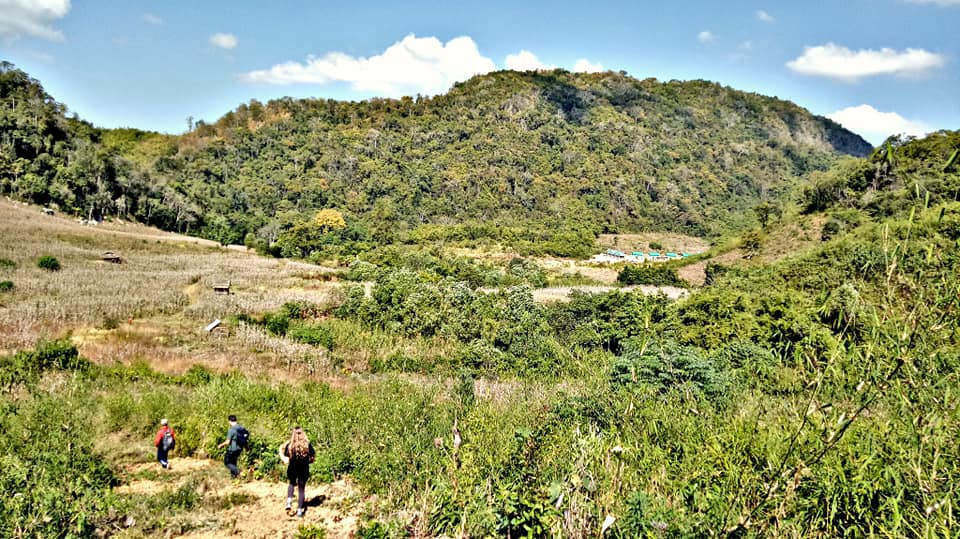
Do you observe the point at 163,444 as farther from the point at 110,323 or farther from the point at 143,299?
the point at 143,299

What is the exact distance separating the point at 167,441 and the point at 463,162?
97324 millimetres

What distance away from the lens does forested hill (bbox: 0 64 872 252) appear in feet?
215

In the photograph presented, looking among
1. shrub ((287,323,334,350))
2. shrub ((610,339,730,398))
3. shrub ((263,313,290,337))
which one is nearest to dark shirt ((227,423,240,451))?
shrub ((610,339,730,398))

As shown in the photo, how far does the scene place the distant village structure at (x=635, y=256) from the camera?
2408 inches

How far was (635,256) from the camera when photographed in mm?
67312

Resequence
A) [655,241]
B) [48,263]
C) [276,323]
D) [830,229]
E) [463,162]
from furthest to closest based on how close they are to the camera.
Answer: [463,162] → [655,241] → [830,229] → [48,263] → [276,323]

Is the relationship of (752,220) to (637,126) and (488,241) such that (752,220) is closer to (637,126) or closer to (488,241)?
(637,126)

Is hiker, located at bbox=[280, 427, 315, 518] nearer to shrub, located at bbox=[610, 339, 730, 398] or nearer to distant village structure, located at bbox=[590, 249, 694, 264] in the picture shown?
shrub, located at bbox=[610, 339, 730, 398]

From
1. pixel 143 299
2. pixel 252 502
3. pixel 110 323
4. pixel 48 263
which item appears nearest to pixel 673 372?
pixel 252 502

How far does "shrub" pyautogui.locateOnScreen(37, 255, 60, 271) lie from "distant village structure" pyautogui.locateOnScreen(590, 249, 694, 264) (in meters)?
47.4

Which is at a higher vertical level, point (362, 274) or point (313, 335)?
point (362, 274)

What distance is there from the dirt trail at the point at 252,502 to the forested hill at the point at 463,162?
5116cm

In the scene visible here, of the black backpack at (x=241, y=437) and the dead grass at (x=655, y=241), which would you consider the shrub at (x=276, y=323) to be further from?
the dead grass at (x=655, y=241)

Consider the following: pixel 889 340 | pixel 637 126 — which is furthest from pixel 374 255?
pixel 637 126
